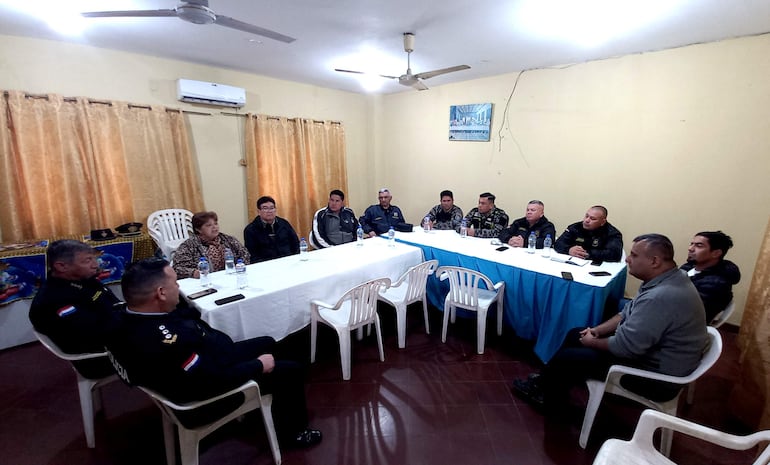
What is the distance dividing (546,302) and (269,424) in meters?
2.02

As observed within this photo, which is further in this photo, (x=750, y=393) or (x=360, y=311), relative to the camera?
(x=360, y=311)

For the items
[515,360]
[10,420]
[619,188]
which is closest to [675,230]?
[619,188]

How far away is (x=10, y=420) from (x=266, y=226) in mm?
2142

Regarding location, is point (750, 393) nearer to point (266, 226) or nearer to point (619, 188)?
point (619, 188)

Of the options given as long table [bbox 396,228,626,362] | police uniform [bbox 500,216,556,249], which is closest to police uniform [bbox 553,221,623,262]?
long table [bbox 396,228,626,362]

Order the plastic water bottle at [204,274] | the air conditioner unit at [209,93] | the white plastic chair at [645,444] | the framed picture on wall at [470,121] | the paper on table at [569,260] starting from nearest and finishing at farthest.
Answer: the white plastic chair at [645,444], the plastic water bottle at [204,274], the paper on table at [569,260], the air conditioner unit at [209,93], the framed picture on wall at [470,121]

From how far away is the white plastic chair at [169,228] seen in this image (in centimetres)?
348

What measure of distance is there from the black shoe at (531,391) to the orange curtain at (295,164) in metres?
3.63

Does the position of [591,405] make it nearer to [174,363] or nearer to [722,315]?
[722,315]

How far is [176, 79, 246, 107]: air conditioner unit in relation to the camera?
3617mm

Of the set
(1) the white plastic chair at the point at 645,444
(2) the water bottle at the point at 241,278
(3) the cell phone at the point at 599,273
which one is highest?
(2) the water bottle at the point at 241,278

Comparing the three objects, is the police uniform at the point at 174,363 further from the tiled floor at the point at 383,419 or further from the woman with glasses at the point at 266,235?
the woman with glasses at the point at 266,235

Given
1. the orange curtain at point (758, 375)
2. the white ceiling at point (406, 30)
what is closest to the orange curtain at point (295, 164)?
the white ceiling at point (406, 30)

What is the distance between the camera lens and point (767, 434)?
1115 millimetres
